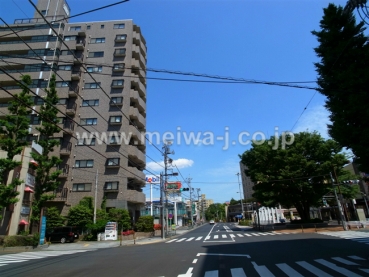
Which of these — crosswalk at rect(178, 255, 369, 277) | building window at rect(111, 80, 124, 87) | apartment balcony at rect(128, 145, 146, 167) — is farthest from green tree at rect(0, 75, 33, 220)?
crosswalk at rect(178, 255, 369, 277)

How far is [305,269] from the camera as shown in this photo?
764 cm

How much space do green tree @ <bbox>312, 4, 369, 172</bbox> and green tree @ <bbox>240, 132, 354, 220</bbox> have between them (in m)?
19.2

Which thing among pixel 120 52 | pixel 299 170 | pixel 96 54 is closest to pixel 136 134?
pixel 120 52

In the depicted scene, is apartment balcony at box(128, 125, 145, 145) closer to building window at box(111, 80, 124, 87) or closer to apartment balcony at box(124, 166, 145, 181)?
apartment balcony at box(124, 166, 145, 181)

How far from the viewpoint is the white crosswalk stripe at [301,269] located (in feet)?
23.2

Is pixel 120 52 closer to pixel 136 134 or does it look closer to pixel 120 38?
pixel 120 38

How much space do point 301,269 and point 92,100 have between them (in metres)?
35.7

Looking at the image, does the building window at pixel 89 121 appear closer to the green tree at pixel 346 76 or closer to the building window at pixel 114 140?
the building window at pixel 114 140

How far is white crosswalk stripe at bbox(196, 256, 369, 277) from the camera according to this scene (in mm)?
7064

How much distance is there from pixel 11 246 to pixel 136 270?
638 inches

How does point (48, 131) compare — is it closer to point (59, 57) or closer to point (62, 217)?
point (62, 217)

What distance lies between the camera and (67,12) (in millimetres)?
44906

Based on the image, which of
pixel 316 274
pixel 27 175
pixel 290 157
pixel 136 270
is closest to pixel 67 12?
pixel 27 175

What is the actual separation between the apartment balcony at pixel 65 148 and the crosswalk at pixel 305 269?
30613mm
